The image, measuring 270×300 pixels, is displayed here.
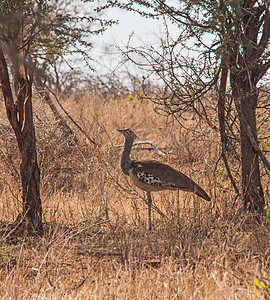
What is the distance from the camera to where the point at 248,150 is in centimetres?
472

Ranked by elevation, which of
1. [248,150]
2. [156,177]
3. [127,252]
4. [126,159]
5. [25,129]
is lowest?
[127,252]

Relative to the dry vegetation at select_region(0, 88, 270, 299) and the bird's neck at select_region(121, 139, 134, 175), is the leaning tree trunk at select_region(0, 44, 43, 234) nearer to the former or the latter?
the dry vegetation at select_region(0, 88, 270, 299)

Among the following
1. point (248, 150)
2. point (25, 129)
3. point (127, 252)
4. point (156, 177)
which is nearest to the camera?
point (127, 252)

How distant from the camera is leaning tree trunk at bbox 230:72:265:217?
15.1 ft

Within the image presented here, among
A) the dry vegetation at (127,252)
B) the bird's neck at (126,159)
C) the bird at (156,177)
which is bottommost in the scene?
the dry vegetation at (127,252)

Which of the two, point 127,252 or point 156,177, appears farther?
point 156,177

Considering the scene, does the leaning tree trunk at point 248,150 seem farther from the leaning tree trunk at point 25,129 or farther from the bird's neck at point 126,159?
the leaning tree trunk at point 25,129

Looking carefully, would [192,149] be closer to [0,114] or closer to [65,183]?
[65,183]

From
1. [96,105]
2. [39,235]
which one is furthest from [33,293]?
[96,105]

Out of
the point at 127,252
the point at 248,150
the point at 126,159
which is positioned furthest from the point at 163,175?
the point at 127,252

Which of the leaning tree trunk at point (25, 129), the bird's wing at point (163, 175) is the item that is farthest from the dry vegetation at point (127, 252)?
the bird's wing at point (163, 175)

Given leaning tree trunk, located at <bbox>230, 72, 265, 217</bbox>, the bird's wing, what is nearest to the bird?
the bird's wing

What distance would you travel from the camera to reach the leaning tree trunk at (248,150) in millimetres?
A: 4617

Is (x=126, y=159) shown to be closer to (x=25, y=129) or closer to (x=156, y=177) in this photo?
(x=156, y=177)
